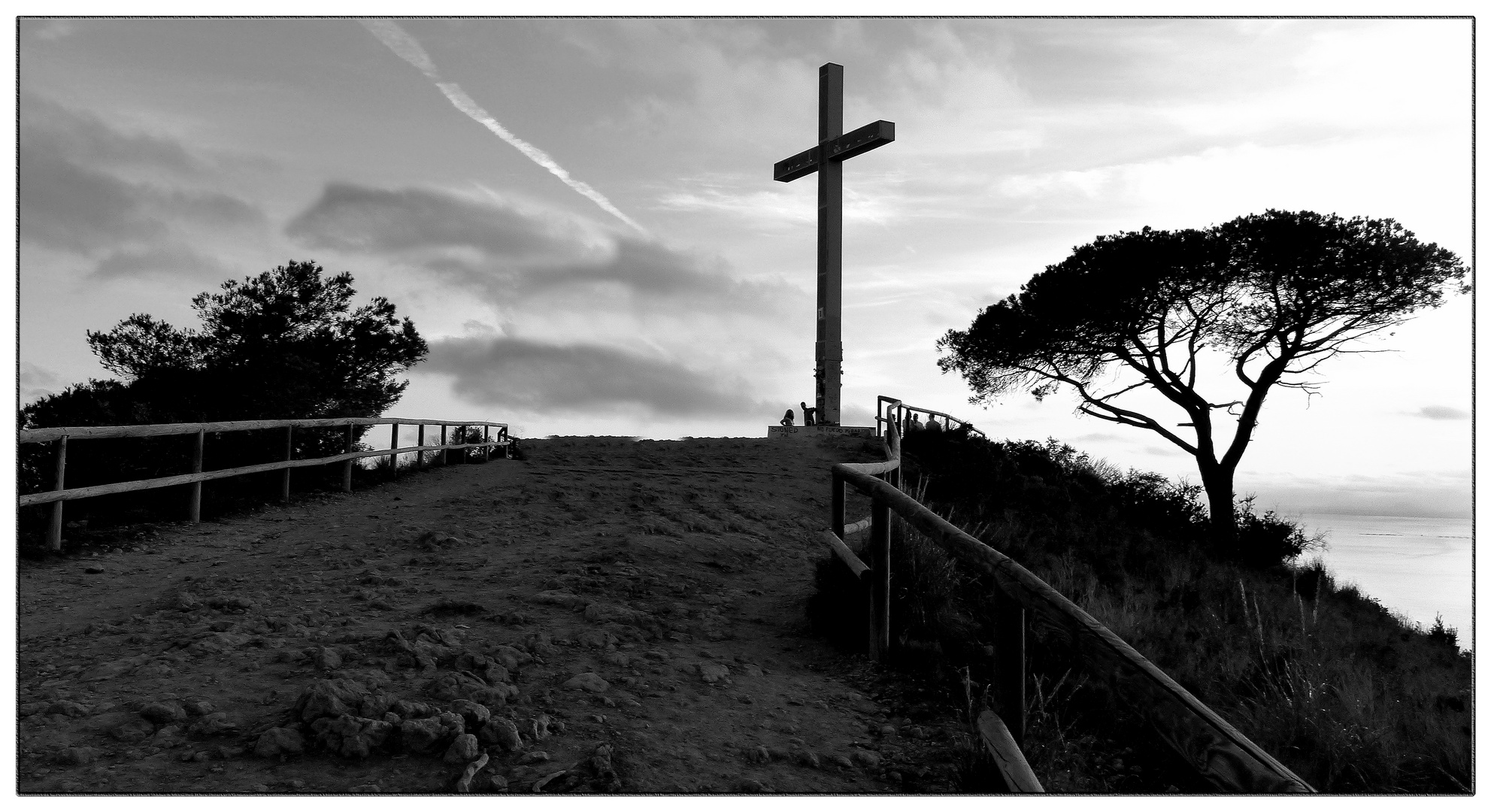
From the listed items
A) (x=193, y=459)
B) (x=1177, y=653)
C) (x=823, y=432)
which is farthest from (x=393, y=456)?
(x=1177, y=653)

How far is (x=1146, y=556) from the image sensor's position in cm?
1315

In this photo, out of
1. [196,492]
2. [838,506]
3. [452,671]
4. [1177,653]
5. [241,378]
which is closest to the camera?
[452,671]

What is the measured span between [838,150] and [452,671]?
18064 mm

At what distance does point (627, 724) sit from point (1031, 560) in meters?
5.81

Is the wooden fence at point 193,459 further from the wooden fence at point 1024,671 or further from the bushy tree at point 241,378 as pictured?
the wooden fence at point 1024,671

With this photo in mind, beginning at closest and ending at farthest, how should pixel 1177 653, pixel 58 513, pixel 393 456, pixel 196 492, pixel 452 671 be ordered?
pixel 452 671
pixel 1177 653
pixel 58 513
pixel 196 492
pixel 393 456

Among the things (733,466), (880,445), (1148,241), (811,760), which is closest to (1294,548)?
(1148,241)

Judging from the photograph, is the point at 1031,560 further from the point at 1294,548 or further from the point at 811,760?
the point at 1294,548

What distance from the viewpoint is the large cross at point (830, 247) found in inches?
819

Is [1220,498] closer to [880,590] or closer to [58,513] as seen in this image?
[880,590]

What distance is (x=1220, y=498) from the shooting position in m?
19.7

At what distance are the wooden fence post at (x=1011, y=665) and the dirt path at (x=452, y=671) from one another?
1.25ft

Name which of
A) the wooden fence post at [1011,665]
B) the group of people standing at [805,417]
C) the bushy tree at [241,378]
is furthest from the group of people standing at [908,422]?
the wooden fence post at [1011,665]

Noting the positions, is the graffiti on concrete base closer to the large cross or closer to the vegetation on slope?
the large cross
